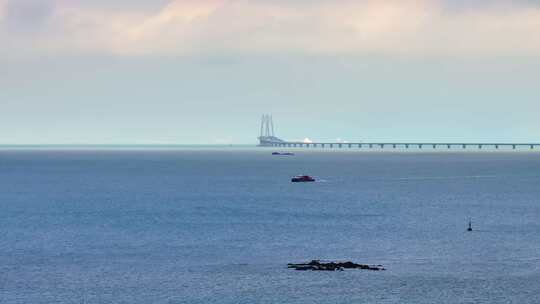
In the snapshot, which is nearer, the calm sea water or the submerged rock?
the calm sea water

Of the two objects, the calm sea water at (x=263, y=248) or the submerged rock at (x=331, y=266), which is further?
the submerged rock at (x=331, y=266)

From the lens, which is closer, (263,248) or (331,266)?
(331,266)

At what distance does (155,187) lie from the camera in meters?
194

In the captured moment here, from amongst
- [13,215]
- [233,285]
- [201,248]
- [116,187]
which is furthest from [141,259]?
[116,187]

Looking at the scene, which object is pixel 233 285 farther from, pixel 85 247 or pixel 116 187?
pixel 116 187

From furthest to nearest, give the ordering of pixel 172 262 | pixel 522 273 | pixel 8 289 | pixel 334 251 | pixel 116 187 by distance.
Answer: pixel 116 187, pixel 334 251, pixel 172 262, pixel 522 273, pixel 8 289

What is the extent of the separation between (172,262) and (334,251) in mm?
15824

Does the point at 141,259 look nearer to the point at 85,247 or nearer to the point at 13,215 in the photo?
the point at 85,247

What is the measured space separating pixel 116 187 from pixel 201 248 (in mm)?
104618

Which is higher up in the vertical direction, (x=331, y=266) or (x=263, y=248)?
(x=263, y=248)

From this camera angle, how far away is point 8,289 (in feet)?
226

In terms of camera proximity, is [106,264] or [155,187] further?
[155,187]

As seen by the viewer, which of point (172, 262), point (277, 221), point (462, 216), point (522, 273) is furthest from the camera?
point (462, 216)

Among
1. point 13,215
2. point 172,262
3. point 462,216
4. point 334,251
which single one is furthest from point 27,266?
point 462,216
